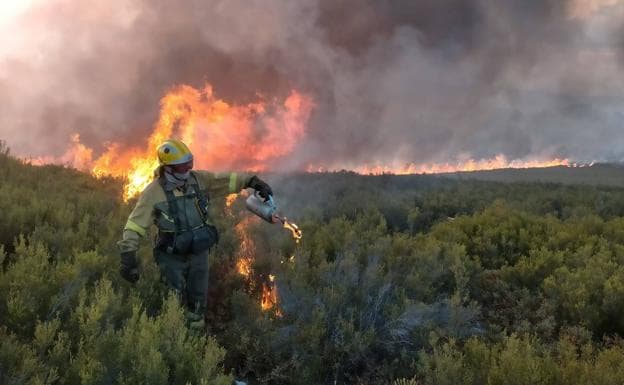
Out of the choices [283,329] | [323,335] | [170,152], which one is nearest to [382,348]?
[323,335]

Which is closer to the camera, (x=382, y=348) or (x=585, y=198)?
(x=382, y=348)

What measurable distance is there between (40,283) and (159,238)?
4.22 ft

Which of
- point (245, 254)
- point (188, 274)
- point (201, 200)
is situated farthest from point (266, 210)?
point (245, 254)

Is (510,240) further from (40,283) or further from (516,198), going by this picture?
(516,198)

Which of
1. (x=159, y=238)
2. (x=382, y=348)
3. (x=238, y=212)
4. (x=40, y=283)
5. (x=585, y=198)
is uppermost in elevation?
(x=585, y=198)

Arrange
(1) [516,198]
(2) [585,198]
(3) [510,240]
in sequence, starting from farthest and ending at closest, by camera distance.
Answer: (1) [516,198]
(2) [585,198]
(3) [510,240]

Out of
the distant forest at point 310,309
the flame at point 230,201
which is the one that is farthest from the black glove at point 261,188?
the flame at point 230,201

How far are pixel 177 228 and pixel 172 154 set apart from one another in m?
0.79

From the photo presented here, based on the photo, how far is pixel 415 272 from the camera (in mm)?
7145

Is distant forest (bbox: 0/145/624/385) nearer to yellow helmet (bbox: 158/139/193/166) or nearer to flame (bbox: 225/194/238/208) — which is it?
flame (bbox: 225/194/238/208)

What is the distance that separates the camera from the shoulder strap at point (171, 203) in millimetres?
5294

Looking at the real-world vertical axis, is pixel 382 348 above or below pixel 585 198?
below

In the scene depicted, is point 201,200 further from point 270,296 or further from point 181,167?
point 270,296

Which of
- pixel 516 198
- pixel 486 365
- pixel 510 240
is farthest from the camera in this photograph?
pixel 516 198
